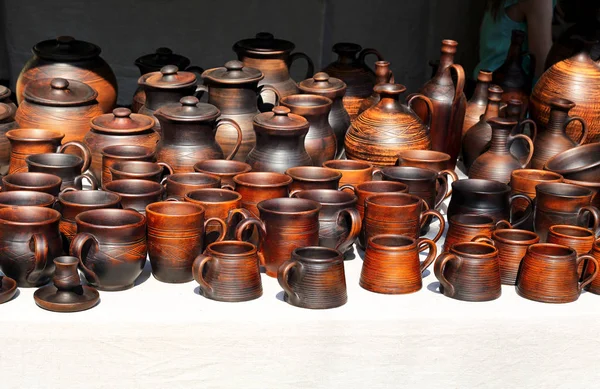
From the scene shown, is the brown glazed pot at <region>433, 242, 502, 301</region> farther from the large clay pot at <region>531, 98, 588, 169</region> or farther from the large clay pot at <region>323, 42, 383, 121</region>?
the large clay pot at <region>323, 42, 383, 121</region>

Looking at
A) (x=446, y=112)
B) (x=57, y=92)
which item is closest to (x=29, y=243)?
(x=57, y=92)

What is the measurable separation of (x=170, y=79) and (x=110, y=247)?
60.5 inches

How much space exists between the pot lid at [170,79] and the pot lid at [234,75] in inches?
3.4

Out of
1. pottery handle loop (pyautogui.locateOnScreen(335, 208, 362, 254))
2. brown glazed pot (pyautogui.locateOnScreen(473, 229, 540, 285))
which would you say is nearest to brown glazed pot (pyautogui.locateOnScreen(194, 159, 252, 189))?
pottery handle loop (pyautogui.locateOnScreen(335, 208, 362, 254))

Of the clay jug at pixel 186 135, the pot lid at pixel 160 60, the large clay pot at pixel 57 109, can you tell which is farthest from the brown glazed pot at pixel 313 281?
the pot lid at pixel 160 60

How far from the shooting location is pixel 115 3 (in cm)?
661

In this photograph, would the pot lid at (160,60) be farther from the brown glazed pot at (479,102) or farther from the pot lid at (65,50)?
the brown glazed pot at (479,102)

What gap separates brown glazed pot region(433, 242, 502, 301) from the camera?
3.44 metres

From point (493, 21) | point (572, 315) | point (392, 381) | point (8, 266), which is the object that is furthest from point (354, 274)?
point (493, 21)

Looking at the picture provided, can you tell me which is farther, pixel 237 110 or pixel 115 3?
pixel 115 3

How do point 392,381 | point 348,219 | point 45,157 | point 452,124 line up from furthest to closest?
point 452,124, point 45,157, point 348,219, point 392,381

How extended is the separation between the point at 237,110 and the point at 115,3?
2.34 meters

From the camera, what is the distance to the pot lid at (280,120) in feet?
13.6

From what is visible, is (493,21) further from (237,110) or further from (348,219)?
(348,219)
